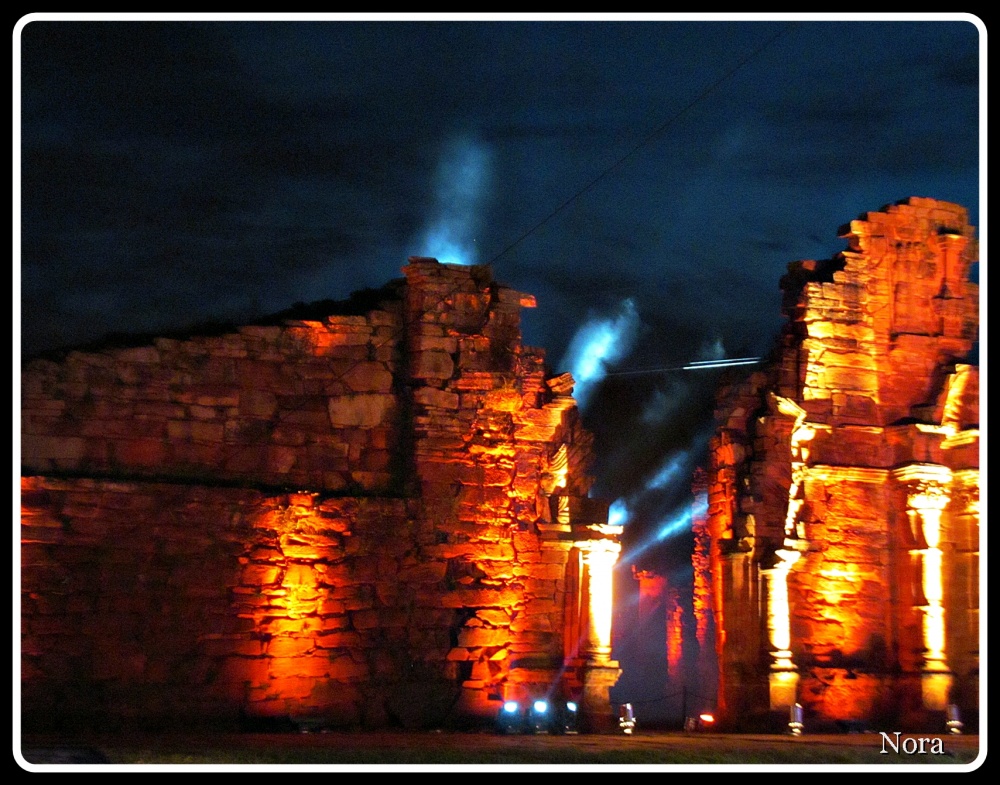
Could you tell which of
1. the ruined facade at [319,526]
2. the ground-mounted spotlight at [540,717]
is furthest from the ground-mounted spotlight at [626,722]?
the ground-mounted spotlight at [540,717]

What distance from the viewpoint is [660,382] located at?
31656mm

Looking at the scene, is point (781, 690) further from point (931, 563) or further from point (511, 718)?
point (511, 718)

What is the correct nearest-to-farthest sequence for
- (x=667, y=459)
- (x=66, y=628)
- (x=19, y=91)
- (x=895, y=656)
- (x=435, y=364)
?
(x=19, y=91) → (x=66, y=628) → (x=435, y=364) → (x=895, y=656) → (x=667, y=459)

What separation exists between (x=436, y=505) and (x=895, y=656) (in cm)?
703

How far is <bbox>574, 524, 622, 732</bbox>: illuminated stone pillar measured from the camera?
17.5 metres

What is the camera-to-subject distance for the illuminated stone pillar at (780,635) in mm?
18750

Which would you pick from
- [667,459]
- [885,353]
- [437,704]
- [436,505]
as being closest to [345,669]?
[437,704]

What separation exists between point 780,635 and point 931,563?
2.38 metres

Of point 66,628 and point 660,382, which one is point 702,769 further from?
point 660,382

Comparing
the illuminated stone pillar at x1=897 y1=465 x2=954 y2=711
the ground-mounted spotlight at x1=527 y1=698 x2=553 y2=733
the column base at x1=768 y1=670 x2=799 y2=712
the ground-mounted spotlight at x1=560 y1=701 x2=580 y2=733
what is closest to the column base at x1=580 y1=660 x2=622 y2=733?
the ground-mounted spotlight at x1=560 y1=701 x2=580 y2=733

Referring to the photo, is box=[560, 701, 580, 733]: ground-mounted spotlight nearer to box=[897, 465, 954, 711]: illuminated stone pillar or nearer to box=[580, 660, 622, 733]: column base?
box=[580, 660, 622, 733]: column base

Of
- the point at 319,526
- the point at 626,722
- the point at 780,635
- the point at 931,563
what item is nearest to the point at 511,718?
the point at 626,722

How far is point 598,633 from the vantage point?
17.8m

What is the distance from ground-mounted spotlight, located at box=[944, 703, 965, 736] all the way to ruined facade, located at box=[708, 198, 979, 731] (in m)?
0.13
